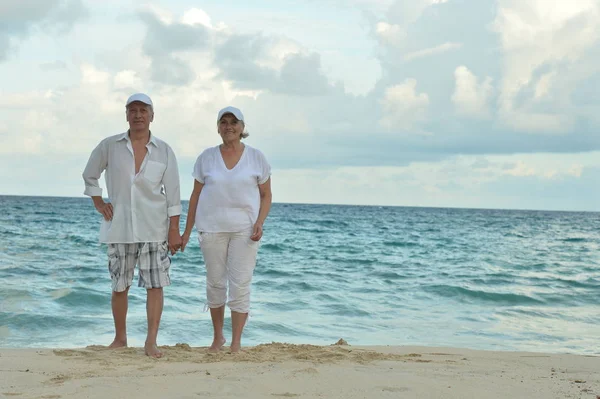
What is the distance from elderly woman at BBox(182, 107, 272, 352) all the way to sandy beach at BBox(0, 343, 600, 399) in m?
0.50

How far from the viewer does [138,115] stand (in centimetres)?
477

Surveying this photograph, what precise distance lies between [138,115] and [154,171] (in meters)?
0.41

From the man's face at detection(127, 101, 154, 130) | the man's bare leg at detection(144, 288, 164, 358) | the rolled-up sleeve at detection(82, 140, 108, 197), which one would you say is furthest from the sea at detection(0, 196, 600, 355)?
the man's face at detection(127, 101, 154, 130)

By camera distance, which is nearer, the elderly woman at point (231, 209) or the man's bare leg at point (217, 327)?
the elderly woman at point (231, 209)

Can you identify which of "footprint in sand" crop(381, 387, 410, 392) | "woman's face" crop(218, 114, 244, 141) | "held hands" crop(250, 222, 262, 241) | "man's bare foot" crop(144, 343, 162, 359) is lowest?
"man's bare foot" crop(144, 343, 162, 359)

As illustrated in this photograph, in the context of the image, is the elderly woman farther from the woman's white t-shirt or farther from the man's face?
the man's face

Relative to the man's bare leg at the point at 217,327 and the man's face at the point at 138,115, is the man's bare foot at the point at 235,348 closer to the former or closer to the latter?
the man's bare leg at the point at 217,327

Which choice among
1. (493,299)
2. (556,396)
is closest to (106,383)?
(556,396)

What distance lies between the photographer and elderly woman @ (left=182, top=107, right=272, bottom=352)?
492 centimetres

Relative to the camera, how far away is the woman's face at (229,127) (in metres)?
4.95

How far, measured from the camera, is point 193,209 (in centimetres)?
511

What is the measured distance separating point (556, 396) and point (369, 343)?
10.8 ft

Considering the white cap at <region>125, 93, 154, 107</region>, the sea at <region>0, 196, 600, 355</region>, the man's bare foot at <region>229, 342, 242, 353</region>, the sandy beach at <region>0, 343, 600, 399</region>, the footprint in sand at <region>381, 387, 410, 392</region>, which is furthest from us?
the sea at <region>0, 196, 600, 355</region>

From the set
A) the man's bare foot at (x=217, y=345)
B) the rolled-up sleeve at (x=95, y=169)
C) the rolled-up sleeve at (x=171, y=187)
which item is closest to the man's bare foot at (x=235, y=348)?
the man's bare foot at (x=217, y=345)
